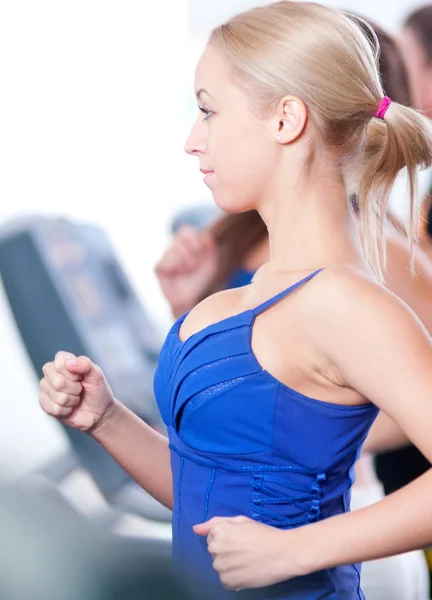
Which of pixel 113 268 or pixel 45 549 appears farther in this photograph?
pixel 113 268

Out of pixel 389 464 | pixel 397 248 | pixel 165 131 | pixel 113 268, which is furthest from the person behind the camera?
pixel 165 131

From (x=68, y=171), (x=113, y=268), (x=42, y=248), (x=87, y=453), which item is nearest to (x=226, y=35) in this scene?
(x=87, y=453)

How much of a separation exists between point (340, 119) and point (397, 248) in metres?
0.60

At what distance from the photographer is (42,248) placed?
114 inches

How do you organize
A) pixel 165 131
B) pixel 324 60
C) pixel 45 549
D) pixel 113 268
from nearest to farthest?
pixel 45 549 < pixel 324 60 < pixel 113 268 < pixel 165 131

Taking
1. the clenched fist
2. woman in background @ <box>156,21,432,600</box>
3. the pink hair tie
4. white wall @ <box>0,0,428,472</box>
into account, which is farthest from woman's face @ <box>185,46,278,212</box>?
white wall @ <box>0,0,428,472</box>

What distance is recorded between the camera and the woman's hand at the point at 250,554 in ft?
3.02

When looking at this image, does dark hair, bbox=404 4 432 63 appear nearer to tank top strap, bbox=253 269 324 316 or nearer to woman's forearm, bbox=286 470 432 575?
tank top strap, bbox=253 269 324 316

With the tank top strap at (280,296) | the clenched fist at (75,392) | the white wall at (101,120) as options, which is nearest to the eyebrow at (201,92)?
the tank top strap at (280,296)

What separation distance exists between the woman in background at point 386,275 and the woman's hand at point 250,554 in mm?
525

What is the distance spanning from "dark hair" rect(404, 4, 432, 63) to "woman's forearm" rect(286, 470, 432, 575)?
1841mm

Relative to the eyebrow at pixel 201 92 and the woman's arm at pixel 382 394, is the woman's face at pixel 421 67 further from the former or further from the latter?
the woman's arm at pixel 382 394

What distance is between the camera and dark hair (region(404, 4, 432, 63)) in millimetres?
2473

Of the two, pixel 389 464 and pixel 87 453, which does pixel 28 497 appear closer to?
pixel 389 464
